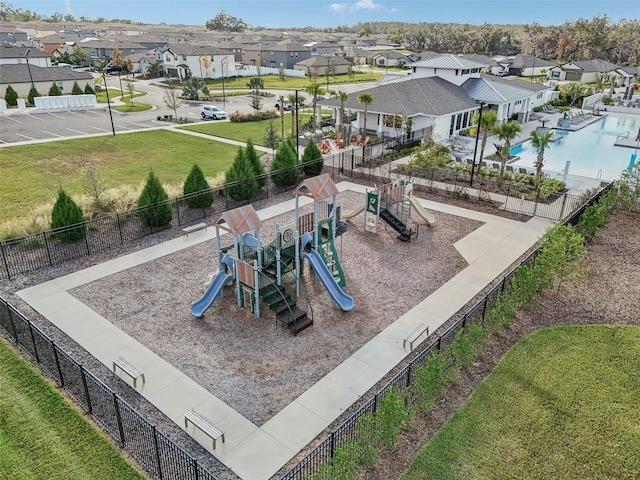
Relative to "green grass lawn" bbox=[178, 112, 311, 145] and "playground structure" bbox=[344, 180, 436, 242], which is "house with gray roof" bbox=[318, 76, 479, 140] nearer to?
"green grass lawn" bbox=[178, 112, 311, 145]

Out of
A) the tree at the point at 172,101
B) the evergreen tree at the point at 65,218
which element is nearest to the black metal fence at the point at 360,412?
the evergreen tree at the point at 65,218

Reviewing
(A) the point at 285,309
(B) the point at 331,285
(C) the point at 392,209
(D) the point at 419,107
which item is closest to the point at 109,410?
(A) the point at 285,309

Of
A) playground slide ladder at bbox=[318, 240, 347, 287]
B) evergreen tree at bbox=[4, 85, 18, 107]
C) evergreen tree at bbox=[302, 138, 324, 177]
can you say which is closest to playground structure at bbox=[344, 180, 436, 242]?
playground slide ladder at bbox=[318, 240, 347, 287]

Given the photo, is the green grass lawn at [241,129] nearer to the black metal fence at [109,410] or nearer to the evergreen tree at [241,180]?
the evergreen tree at [241,180]

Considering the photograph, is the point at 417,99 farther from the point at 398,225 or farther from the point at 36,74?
the point at 36,74

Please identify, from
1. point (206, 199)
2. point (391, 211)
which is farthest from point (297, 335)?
point (206, 199)
